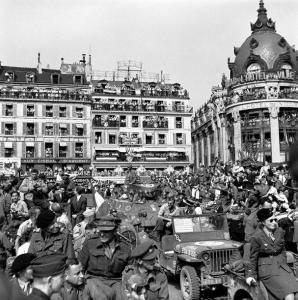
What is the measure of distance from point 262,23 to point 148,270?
56.2 metres

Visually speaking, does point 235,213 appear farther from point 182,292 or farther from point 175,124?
point 175,124

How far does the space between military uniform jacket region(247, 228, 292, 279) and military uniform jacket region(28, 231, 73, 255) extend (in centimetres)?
286

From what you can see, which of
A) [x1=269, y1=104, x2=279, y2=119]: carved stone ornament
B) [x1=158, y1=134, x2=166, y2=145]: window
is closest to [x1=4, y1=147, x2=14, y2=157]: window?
[x1=158, y1=134, x2=166, y2=145]: window

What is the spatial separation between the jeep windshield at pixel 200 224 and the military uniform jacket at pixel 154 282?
5.52 m

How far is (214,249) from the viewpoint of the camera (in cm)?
984

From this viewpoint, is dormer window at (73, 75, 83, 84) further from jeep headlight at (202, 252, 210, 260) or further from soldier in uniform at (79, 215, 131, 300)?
soldier in uniform at (79, 215, 131, 300)

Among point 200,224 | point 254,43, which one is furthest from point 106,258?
point 254,43

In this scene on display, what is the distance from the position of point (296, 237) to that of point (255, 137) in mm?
38096

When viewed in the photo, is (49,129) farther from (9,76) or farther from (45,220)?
(45,220)

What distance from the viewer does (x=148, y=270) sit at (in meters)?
5.54

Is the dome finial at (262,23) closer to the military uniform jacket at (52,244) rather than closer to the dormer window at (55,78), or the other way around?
the dormer window at (55,78)

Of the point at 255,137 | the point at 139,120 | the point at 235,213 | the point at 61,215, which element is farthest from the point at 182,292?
the point at 139,120

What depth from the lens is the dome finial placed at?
56750mm

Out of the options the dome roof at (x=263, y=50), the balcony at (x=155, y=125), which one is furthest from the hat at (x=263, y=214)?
the balcony at (x=155, y=125)
